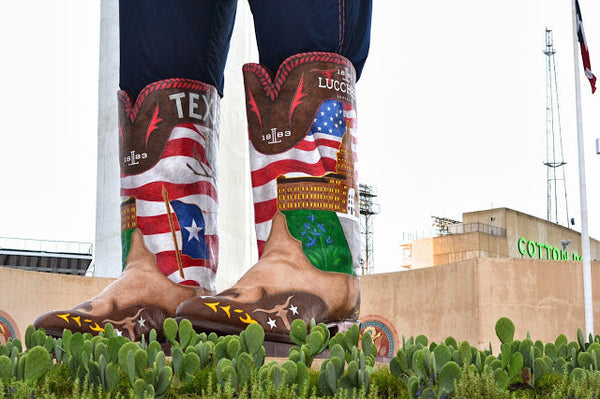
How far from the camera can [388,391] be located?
2.92 m

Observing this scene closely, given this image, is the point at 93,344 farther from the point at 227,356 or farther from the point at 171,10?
the point at 171,10

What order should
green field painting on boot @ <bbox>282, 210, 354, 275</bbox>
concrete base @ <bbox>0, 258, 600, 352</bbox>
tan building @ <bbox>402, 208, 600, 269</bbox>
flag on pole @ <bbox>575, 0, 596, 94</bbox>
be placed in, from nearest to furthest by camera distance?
green field painting on boot @ <bbox>282, 210, 354, 275</bbox>
concrete base @ <bbox>0, 258, 600, 352</bbox>
flag on pole @ <bbox>575, 0, 596, 94</bbox>
tan building @ <bbox>402, 208, 600, 269</bbox>

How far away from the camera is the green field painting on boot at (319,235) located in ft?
14.2

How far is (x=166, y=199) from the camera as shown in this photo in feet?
15.4

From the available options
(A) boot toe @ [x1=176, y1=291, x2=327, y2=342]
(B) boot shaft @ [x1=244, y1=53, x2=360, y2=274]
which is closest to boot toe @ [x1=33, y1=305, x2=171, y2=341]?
(A) boot toe @ [x1=176, y1=291, x2=327, y2=342]

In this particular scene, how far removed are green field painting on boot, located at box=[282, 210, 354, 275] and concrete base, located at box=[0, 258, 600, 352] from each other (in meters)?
6.93

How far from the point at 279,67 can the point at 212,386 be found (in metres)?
2.26

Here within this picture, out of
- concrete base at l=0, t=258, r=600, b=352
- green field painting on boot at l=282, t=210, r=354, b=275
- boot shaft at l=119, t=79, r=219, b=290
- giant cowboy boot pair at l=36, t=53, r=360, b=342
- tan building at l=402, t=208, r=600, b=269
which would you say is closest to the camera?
giant cowboy boot pair at l=36, t=53, r=360, b=342

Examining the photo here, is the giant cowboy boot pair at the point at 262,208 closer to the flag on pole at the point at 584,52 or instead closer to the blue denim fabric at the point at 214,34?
the blue denim fabric at the point at 214,34

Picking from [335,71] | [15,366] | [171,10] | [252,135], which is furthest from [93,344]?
[171,10]

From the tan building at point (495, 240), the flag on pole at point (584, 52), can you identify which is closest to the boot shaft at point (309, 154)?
the flag on pole at point (584, 52)

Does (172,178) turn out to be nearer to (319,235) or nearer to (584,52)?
(319,235)

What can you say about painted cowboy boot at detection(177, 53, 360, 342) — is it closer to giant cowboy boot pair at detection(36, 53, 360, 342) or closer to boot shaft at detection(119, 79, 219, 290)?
giant cowboy boot pair at detection(36, 53, 360, 342)

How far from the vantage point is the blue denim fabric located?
4570 millimetres
